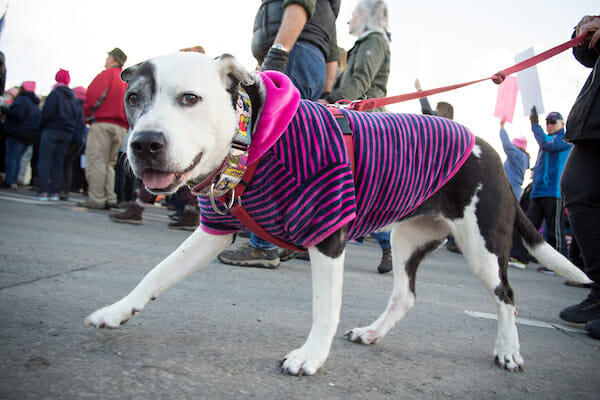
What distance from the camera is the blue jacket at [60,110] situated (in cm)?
713

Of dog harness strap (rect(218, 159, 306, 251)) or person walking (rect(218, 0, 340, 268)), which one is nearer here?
dog harness strap (rect(218, 159, 306, 251))

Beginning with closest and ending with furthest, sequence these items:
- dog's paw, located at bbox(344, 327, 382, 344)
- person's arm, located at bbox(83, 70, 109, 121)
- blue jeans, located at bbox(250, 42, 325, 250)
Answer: dog's paw, located at bbox(344, 327, 382, 344)
blue jeans, located at bbox(250, 42, 325, 250)
person's arm, located at bbox(83, 70, 109, 121)

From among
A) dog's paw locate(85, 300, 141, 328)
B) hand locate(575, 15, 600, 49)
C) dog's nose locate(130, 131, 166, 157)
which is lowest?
dog's paw locate(85, 300, 141, 328)

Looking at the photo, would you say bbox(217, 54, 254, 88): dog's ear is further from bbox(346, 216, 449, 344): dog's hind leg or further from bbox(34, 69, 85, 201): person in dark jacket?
bbox(34, 69, 85, 201): person in dark jacket

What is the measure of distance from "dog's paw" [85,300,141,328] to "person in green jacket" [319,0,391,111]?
2.30m

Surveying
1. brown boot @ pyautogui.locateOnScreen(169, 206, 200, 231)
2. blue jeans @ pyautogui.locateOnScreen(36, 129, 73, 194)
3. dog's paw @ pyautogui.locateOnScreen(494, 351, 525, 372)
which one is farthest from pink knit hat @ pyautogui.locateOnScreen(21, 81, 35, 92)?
dog's paw @ pyautogui.locateOnScreen(494, 351, 525, 372)

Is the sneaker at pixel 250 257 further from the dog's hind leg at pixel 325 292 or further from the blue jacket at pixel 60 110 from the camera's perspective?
the blue jacket at pixel 60 110

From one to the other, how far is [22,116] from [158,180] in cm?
935

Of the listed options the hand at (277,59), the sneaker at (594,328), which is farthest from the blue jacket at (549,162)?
the hand at (277,59)

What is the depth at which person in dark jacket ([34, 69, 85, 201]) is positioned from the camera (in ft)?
23.5

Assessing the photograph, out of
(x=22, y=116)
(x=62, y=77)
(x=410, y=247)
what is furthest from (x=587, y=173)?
(x=22, y=116)

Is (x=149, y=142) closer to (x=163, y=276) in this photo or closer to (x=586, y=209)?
(x=163, y=276)

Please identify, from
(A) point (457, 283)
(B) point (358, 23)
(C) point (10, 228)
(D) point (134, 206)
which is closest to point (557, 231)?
(A) point (457, 283)

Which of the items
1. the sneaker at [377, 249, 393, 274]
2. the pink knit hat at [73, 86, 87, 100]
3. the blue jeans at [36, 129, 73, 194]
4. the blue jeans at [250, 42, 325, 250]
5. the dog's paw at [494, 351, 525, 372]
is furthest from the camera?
the pink knit hat at [73, 86, 87, 100]
